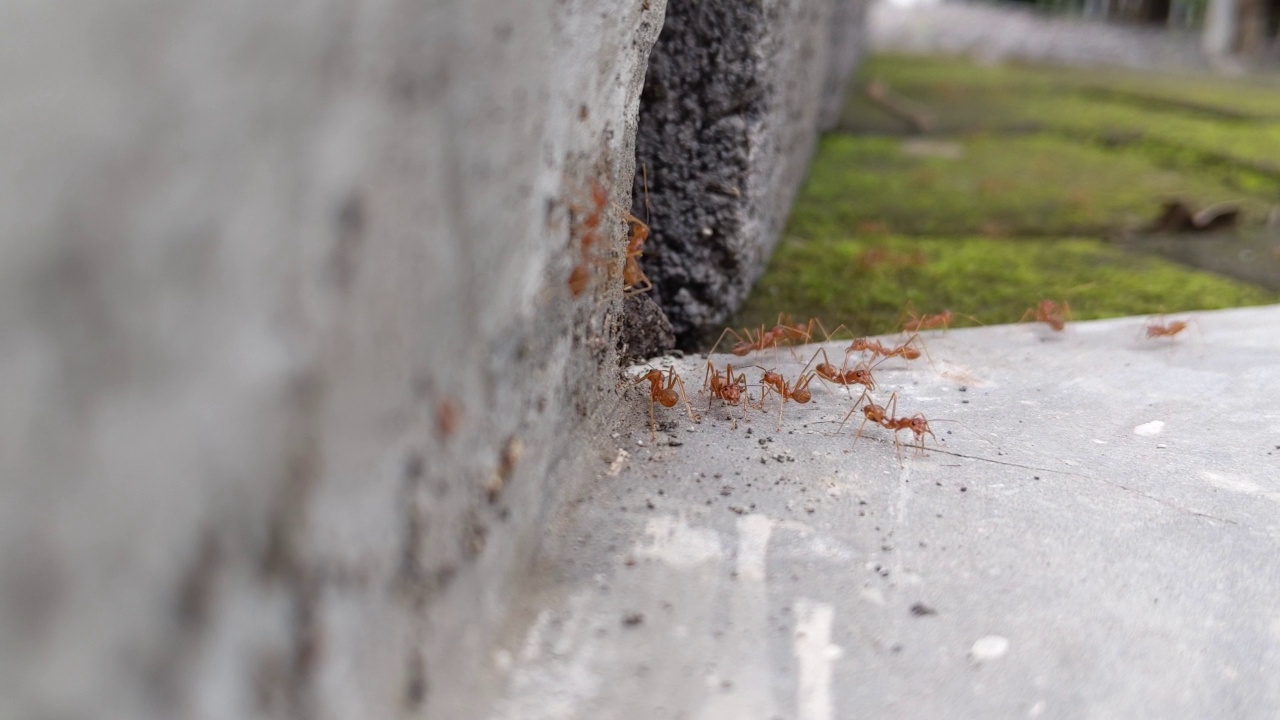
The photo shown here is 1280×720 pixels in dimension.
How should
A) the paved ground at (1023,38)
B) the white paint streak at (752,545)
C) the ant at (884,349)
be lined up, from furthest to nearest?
the paved ground at (1023,38)
the ant at (884,349)
the white paint streak at (752,545)

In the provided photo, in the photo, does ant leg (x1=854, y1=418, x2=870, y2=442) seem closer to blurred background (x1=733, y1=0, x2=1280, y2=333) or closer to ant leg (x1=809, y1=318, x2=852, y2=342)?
ant leg (x1=809, y1=318, x2=852, y2=342)

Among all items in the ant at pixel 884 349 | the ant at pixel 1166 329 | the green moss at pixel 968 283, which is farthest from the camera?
the green moss at pixel 968 283

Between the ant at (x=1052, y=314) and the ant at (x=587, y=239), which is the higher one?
the ant at (x=587, y=239)

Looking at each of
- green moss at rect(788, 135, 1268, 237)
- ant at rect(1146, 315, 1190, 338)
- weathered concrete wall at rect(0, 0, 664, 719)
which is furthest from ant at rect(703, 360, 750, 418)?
green moss at rect(788, 135, 1268, 237)

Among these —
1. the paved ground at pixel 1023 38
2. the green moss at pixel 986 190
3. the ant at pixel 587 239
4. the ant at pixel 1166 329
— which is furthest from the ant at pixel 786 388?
the paved ground at pixel 1023 38

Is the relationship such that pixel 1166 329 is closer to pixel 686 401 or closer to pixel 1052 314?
pixel 1052 314

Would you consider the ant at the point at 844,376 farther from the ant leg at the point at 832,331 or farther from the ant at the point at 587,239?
the ant at the point at 587,239

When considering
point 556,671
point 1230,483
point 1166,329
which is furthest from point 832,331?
point 556,671

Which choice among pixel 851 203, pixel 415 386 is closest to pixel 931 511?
pixel 415 386
